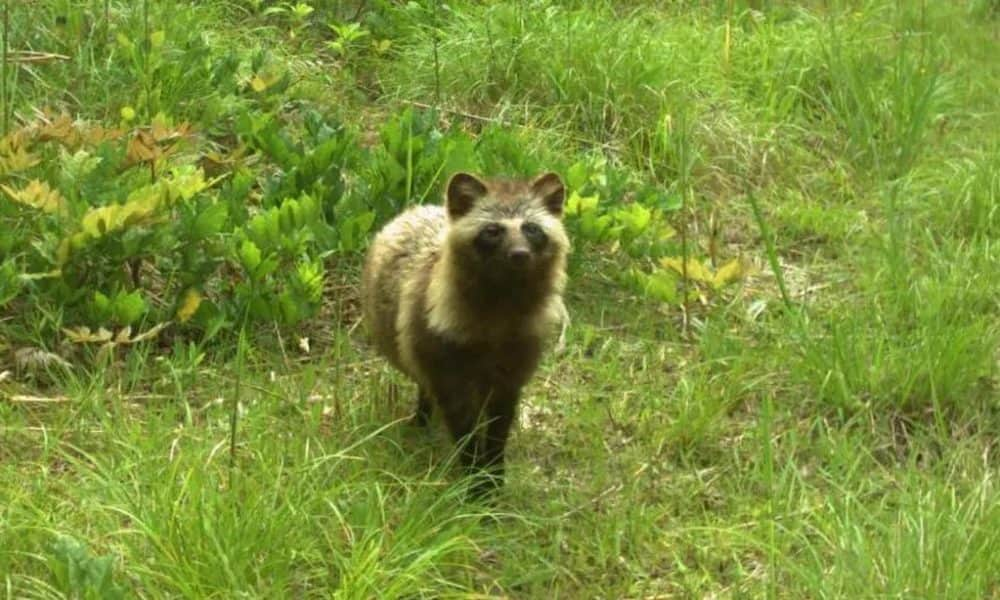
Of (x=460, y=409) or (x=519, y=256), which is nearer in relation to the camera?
(x=519, y=256)

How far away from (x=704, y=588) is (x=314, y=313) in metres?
1.75

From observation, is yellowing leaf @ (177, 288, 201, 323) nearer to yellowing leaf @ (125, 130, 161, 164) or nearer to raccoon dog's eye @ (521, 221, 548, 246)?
yellowing leaf @ (125, 130, 161, 164)

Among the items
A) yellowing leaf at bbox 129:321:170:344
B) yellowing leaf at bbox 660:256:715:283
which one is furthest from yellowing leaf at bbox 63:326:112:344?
yellowing leaf at bbox 660:256:715:283

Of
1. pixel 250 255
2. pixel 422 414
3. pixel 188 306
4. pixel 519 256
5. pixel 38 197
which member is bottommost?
pixel 422 414

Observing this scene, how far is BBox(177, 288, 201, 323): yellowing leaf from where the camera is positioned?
4977mm

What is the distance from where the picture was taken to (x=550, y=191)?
458cm

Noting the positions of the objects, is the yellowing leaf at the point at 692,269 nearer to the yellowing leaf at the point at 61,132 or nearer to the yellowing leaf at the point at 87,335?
the yellowing leaf at the point at 87,335

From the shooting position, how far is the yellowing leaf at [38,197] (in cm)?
487

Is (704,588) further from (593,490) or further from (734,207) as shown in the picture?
(734,207)

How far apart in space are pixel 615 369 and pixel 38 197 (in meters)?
1.97

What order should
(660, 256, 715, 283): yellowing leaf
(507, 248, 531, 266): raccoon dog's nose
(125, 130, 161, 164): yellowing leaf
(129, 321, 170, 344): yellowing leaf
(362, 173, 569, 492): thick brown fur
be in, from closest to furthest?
(507, 248, 531, 266): raccoon dog's nose < (362, 173, 569, 492): thick brown fur < (129, 321, 170, 344): yellowing leaf < (125, 130, 161, 164): yellowing leaf < (660, 256, 715, 283): yellowing leaf

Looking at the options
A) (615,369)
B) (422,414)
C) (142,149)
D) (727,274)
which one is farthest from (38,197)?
(727,274)

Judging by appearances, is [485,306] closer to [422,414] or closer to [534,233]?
[534,233]

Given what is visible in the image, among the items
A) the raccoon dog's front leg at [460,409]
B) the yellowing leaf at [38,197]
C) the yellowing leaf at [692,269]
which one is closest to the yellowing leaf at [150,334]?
the yellowing leaf at [38,197]
